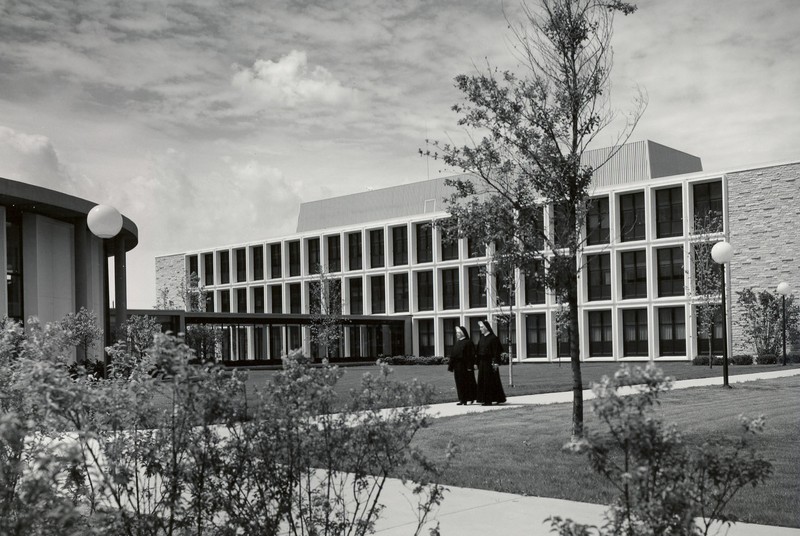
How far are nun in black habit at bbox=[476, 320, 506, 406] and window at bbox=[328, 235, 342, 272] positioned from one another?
46.2 metres

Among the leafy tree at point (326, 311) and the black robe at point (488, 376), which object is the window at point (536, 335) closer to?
the leafy tree at point (326, 311)

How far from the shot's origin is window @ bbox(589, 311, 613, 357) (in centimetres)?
5009

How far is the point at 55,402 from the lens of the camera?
4430mm

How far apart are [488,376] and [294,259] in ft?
164

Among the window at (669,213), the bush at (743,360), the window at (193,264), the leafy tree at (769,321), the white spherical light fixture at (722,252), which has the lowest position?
the bush at (743,360)

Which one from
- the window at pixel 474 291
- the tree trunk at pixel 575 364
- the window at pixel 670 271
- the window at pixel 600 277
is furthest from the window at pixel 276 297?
the tree trunk at pixel 575 364

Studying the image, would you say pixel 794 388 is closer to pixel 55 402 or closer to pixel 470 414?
pixel 470 414

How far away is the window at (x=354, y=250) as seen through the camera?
6250 centimetres

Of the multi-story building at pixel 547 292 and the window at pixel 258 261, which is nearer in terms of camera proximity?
the multi-story building at pixel 547 292

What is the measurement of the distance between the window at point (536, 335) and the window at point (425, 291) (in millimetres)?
8092

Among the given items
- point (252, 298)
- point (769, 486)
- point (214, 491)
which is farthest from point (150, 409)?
point (252, 298)

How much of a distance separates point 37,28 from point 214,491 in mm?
8767

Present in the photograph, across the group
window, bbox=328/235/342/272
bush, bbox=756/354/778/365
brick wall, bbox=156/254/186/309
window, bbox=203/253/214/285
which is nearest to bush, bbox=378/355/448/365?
window, bbox=328/235/342/272

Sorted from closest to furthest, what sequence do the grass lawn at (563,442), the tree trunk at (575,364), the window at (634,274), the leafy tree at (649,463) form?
1. the leafy tree at (649,463)
2. the grass lawn at (563,442)
3. the tree trunk at (575,364)
4. the window at (634,274)
